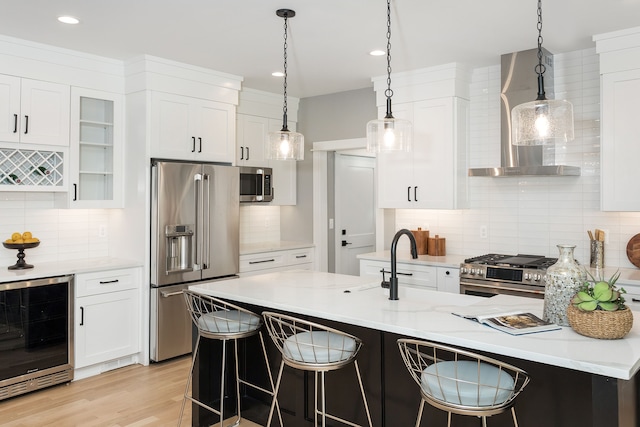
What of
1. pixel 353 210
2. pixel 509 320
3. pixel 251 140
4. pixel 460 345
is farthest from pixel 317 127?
pixel 460 345

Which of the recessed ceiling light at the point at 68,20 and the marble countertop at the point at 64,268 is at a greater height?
the recessed ceiling light at the point at 68,20

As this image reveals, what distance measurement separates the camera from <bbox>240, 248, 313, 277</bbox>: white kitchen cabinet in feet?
17.2

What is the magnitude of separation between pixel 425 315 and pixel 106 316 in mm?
2894

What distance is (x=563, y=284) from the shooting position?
2.18 metres

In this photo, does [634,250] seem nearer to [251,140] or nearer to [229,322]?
[229,322]

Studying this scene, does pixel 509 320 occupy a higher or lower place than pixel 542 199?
lower

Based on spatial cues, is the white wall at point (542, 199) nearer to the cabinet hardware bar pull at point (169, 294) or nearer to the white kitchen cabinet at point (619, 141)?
the white kitchen cabinet at point (619, 141)

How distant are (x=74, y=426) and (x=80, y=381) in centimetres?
88

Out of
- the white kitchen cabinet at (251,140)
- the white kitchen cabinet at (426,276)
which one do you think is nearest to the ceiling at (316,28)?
the white kitchen cabinet at (251,140)

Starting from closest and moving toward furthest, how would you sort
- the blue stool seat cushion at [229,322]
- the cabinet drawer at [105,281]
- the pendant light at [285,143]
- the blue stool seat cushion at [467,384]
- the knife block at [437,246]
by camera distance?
the blue stool seat cushion at [467,384]
the blue stool seat cushion at [229,322]
the pendant light at [285,143]
the cabinet drawer at [105,281]
the knife block at [437,246]

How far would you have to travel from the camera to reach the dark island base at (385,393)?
6.27 feet

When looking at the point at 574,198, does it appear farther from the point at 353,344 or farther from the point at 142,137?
the point at 142,137

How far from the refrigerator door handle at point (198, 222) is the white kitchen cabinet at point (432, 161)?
69.7 inches

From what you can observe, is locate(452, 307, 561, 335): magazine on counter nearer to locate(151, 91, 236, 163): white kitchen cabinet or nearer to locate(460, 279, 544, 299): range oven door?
locate(460, 279, 544, 299): range oven door
